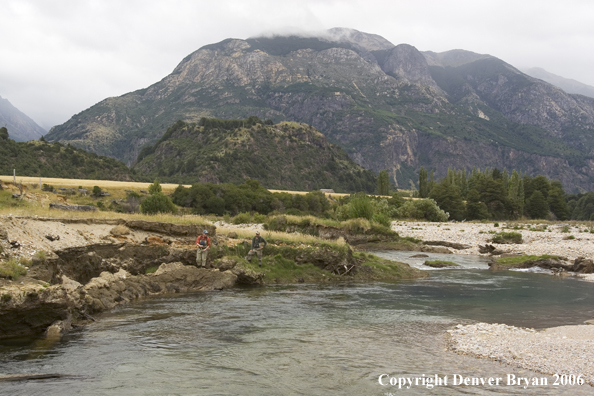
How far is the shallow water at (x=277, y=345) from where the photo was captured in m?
11.2

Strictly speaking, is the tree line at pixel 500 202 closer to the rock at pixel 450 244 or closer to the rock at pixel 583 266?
the rock at pixel 450 244

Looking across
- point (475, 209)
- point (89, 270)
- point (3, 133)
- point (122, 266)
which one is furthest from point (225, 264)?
point (3, 133)

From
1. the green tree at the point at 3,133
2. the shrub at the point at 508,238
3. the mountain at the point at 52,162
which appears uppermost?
the green tree at the point at 3,133

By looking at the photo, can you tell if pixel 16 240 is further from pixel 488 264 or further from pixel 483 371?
pixel 488 264

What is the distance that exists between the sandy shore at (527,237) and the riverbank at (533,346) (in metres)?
30.8

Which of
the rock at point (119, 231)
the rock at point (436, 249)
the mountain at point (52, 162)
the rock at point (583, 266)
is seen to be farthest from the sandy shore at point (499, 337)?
the mountain at point (52, 162)

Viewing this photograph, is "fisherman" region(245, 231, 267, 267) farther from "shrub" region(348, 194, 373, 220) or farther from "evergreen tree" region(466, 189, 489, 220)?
"evergreen tree" region(466, 189, 489, 220)

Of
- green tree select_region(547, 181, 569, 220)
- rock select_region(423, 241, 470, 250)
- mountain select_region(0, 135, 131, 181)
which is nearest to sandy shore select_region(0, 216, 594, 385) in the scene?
rock select_region(423, 241, 470, 250)

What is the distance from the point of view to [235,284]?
2650 cm

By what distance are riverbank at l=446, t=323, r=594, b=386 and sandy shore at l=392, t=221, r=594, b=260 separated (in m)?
30.8

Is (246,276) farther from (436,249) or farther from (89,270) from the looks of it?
(436,249)

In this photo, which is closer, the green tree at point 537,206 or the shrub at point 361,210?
the shrub at point 361,210

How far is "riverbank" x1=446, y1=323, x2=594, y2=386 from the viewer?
12859 mm

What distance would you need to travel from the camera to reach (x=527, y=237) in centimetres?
6025
